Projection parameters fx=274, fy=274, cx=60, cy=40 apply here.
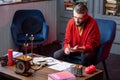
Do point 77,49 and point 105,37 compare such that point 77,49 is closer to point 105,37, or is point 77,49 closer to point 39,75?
point 105,37

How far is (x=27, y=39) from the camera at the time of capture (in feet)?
14.8

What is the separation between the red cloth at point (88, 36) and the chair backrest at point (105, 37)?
0.08m

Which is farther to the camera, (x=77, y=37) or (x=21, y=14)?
(x=21, y=14)

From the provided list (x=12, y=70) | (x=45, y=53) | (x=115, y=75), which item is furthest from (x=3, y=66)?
(x=45, y=53)

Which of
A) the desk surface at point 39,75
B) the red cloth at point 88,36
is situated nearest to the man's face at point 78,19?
the red cloth at point 88,36

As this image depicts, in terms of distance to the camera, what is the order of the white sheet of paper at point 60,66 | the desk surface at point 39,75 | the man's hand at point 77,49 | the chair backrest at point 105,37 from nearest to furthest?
the desk surface at point 39,75, the white sheet of paper at point 60,66, the man's hand at point 77,49, the chair backrest at point 105,37

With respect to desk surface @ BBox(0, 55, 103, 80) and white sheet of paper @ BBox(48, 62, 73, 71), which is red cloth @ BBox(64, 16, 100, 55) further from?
desk surface @ BBox(0, 55, 103, 80)

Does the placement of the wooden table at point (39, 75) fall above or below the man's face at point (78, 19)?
below

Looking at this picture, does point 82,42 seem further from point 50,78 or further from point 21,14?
point 21,14

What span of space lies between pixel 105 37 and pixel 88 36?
38 cm

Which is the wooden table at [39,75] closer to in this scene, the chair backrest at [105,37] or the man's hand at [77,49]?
the man's hand at [77,49]

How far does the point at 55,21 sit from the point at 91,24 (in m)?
2.37

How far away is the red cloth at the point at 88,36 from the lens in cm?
323

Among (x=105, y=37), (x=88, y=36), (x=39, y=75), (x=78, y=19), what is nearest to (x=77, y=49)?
(x=88, y=36)
